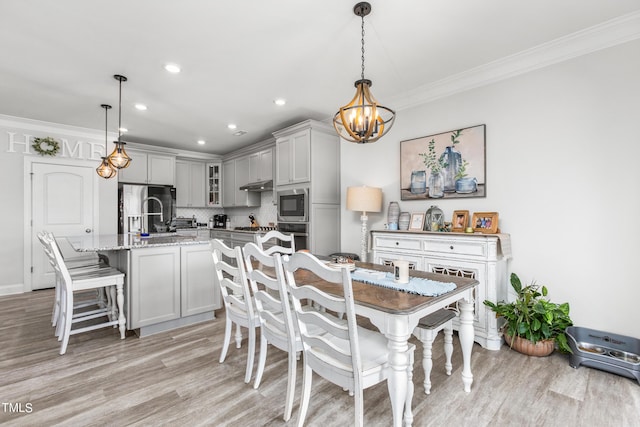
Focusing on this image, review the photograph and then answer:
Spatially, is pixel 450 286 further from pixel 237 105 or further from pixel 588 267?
pixel 237 105

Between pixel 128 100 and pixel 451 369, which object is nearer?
pixel 451 369

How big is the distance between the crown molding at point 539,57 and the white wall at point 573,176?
6cm

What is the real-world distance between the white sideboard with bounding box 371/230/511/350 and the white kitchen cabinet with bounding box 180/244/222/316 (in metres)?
2.14

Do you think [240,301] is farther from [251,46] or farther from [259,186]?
[259,186]

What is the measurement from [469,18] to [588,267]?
2173 millimetres

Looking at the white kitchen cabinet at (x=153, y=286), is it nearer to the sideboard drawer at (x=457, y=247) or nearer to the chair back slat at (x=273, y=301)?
the chair back slat at (x=273, y=301)

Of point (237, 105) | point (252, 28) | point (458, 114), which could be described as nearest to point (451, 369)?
point (458, 114)

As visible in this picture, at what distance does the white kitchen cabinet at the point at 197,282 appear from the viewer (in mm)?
3139

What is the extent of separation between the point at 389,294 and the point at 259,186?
4.30 metres

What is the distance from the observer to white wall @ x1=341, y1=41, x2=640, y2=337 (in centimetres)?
231

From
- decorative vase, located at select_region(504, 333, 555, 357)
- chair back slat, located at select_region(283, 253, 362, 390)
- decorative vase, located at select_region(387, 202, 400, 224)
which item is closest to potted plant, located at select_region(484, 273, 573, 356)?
decorative vase, located at select_region(504, 333, 555, 357)

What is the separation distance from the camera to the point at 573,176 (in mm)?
2516

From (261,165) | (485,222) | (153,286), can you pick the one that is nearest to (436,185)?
(485,222)

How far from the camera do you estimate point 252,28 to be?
92.0 inches
